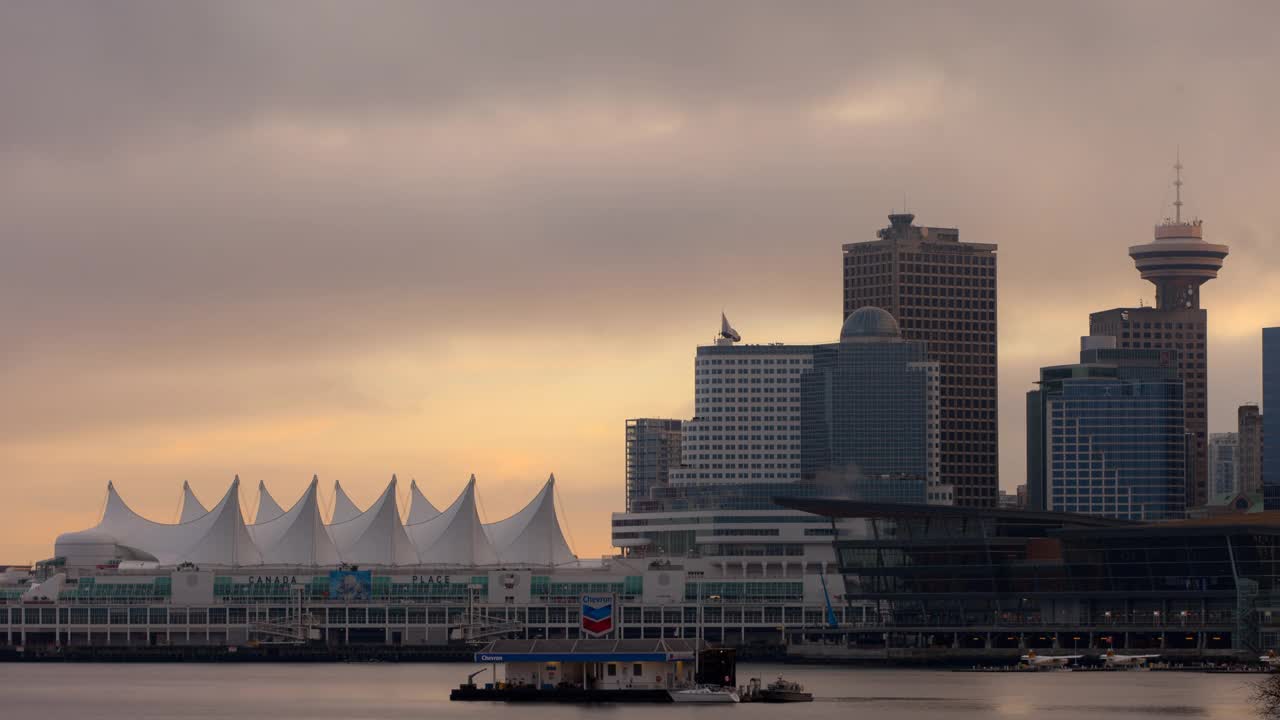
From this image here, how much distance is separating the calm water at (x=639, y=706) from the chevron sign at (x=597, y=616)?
6702 millimetres

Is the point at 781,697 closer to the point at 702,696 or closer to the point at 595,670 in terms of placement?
the point at 702,696

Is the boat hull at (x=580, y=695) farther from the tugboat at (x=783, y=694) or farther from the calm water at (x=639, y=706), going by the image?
the tugboat at (x=783, y=694)

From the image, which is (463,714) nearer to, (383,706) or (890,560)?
(383,706)

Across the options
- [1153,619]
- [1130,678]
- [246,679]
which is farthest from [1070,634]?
[246,679]

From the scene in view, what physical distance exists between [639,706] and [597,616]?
834 cm

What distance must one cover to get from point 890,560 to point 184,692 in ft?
211

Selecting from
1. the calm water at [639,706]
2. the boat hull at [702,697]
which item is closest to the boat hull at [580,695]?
the boat hull at [702,697]

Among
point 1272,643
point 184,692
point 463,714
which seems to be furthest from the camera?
point 1272,643

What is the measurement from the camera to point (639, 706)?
405 ft

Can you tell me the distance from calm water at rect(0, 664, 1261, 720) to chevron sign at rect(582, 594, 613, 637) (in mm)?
6702

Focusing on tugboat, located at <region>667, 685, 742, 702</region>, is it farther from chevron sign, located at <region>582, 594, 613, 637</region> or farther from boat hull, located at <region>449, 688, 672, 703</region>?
chevron sign, located at <region>582, 594, 613, 637</region>

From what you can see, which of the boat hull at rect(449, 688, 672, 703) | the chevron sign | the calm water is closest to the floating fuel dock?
the boat hull at rect(449, 688, 672, 703)

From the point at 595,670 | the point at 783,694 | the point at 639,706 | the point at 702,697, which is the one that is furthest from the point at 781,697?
the point at 639,706

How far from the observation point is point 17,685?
552 ft
